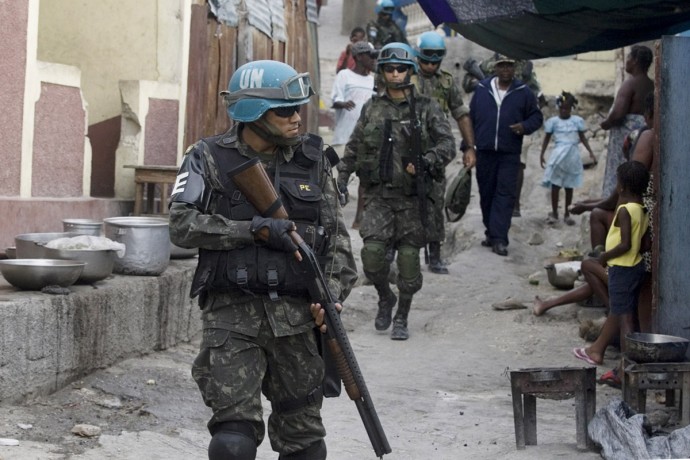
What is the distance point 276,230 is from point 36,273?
215 centimetres

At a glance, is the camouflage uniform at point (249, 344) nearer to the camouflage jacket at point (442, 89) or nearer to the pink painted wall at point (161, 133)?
the pink painted wall at point (161, 133)

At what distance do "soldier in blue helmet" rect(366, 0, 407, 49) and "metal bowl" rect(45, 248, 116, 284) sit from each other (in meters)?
9.28

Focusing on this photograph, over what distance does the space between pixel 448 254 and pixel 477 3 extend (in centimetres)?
643

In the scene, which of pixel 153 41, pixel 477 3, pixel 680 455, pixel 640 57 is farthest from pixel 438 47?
pixel 680 455

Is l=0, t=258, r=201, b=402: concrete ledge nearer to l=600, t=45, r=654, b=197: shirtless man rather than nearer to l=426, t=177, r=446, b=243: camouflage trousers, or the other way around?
l=426, t=177, r=446, b=243: camouflage trousers

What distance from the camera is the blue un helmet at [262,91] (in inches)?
171

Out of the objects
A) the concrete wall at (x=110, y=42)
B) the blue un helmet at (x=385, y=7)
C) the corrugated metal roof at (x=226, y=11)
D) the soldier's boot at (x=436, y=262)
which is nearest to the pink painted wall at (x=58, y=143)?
the concrete wall at (x=110, y=42)

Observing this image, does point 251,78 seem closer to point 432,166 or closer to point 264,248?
point 264,248

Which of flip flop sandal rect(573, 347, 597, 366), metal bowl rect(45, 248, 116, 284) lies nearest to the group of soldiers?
metal bowl rect(45, 248, 116, 284)

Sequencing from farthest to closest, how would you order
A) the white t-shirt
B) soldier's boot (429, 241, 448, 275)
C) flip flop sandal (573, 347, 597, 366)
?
the white t-shirt
soldier's boot (429, 241, 448, 275)
flip flop sandal (573, 347, 597, 366)

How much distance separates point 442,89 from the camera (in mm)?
10586

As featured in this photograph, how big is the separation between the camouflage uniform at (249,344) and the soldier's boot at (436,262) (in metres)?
6.53

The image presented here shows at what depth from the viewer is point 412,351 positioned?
8391 mm

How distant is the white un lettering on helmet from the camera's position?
14.4ft
